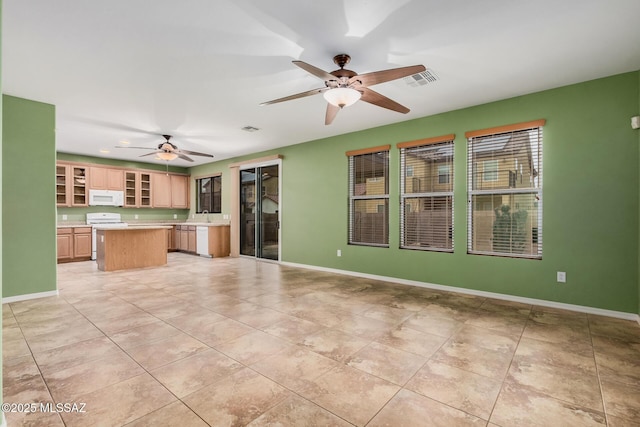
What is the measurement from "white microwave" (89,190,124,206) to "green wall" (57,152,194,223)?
32cm

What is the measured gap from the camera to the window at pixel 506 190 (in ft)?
12.9

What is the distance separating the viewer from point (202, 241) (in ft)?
26.7

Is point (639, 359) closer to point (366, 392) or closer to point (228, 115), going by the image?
point (366, 392)

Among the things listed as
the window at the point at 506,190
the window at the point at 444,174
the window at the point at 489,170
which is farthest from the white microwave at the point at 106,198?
the window at the point at 489,170

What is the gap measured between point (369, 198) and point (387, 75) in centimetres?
296

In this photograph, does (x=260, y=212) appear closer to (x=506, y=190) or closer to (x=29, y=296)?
(x=29, y=296)

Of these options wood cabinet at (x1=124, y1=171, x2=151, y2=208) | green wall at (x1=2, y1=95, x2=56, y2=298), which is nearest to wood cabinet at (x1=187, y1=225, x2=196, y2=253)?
wood cabinet at (x1=124, y1=171, x2=151, y2=208)

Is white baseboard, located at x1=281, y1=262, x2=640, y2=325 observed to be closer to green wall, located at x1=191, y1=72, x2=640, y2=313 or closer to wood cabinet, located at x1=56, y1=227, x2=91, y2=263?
green wall, located at x1=191, y1=72, x2=640, y2=313

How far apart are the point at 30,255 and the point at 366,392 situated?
463cm

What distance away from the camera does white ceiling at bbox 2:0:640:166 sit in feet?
7.78

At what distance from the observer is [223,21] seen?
250 cm

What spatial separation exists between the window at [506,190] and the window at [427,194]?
31cm

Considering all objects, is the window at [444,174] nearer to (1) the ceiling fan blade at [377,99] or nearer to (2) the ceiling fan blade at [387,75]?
(1) the ceiling fan blade at [377,99]

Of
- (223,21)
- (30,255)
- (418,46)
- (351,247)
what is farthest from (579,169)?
(30,255)
